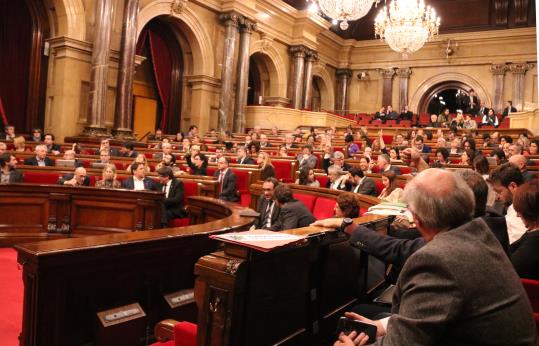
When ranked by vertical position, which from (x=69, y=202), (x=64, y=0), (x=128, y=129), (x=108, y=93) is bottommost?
(x=69, y=202)

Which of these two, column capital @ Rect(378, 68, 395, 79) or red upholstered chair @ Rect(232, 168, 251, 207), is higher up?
column capital @ Rect(378, 68, 395, 79)

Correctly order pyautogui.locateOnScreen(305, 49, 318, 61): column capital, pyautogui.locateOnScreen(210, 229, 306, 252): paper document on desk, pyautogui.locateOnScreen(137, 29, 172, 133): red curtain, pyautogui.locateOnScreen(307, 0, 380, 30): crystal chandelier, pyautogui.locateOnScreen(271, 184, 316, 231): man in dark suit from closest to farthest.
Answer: pyautogui.locateOnScreen(210, 229, 306, 252): paper document on desk
pyautogui.locateOnScreen(271, 184, 316, 231): man in dark suit
pyautogui.locateOnScreen(307, 0, 380, 30): crystal chandelier
pyautogui.locateOnScreen(137, 29, 172, 133): red curtain
pyautogui.locateOnScreen(305, 49, 318, 61): column capital

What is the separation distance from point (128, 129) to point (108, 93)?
1.10 m

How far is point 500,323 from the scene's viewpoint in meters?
1.15

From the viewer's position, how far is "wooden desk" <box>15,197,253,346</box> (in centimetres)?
210

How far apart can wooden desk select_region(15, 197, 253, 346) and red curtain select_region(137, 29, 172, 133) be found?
41.2 ft

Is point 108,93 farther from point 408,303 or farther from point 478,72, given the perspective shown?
point 478,72

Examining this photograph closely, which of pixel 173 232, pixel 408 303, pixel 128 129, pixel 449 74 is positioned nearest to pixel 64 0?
pixel 128 129

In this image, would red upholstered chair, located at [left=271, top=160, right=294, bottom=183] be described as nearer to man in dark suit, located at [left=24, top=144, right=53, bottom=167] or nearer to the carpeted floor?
man in dark suit, located at [left=24, top=144, right=53, bottom=167]

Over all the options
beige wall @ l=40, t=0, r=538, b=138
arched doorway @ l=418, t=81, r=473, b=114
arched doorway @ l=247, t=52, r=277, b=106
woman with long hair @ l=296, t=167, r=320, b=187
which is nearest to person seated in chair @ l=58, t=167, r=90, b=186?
woman with long hair @ l=296, t=167, r=320, b=187

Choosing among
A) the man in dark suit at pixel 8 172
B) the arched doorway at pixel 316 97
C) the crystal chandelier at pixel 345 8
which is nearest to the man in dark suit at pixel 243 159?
the man in dark suit at pixel 8 172

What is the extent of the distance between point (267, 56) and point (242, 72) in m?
2.90

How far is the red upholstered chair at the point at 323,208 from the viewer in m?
5.10

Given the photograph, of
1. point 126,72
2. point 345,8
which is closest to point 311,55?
point 345,8
